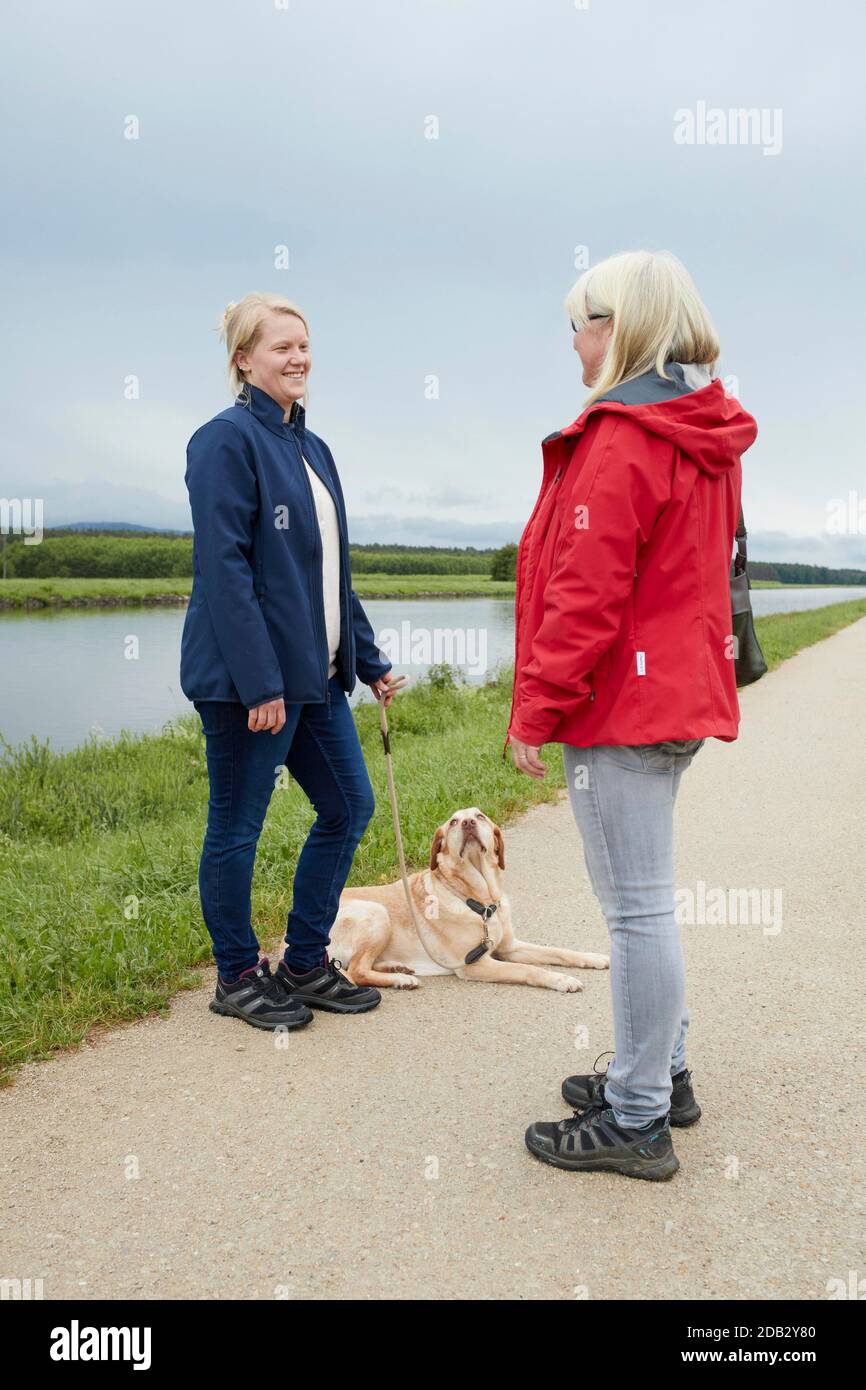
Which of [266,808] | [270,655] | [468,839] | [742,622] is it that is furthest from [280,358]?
[468,839]

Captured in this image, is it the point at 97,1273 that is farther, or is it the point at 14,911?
the point at 14,911

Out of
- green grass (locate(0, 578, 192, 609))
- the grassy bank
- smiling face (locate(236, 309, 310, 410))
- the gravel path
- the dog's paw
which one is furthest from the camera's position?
green grass (locate(0, 578, 192, 609))

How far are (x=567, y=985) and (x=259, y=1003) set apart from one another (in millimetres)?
1274

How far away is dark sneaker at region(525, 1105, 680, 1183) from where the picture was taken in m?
2.83

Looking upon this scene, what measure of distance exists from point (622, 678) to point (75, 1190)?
2042 mm

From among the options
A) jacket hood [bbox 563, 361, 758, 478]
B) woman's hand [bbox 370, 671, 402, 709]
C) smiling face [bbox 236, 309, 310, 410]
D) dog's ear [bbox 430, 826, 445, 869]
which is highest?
smiling face [bbox 236, 309, 310, 410]

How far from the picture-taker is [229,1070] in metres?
3.49

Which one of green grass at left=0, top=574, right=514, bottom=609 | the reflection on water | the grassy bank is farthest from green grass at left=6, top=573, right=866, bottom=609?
the grassy bank

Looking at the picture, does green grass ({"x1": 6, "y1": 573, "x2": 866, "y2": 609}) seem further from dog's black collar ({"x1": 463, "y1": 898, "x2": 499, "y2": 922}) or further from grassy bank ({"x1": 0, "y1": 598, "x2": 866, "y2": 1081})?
dog's black collar ({"x1": 463, "y1": 898, "x2": 499, "y2": 922})
